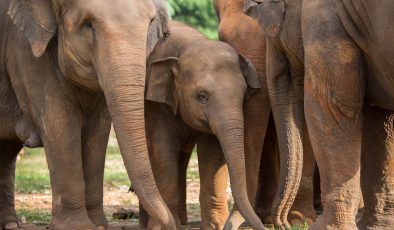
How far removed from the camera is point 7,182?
1130cm

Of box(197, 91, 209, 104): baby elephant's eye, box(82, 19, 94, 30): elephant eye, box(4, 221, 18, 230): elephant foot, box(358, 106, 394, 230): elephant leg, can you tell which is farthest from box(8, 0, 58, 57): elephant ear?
box(358, 106, 394, 230): elephant leg

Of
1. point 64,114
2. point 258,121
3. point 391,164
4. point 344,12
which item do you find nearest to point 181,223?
point 258,121

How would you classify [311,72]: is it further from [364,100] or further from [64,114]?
[64,114]

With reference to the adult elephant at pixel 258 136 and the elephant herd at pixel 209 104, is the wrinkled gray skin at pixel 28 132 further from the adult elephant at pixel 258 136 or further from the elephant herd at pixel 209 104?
the adult elephant at pixel 258 136

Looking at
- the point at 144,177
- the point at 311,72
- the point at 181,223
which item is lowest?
the point at 181,223

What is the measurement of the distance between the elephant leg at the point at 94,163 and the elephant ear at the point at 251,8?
137cm

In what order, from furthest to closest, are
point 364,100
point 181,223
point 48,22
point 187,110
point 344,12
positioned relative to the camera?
point 181,223
point 187,110
point 48,22
point 364,100
point 344,12

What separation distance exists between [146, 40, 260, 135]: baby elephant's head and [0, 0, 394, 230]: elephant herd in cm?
1

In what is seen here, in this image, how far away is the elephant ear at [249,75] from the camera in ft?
33.7

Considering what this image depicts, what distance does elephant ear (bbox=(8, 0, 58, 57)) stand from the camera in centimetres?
953

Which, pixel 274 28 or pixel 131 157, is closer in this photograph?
pixel 131 157

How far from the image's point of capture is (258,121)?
34.9 ft

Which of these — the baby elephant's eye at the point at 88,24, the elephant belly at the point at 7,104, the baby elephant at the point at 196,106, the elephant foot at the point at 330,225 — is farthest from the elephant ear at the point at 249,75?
the elephant foot at the point at 330,225

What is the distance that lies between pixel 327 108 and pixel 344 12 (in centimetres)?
60
